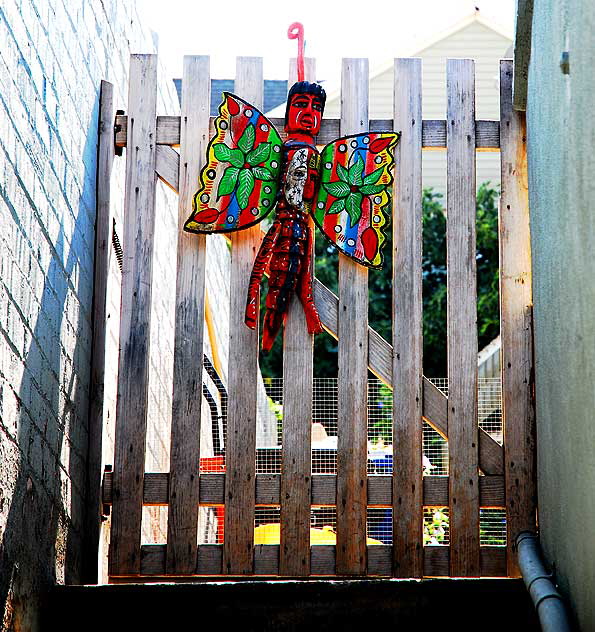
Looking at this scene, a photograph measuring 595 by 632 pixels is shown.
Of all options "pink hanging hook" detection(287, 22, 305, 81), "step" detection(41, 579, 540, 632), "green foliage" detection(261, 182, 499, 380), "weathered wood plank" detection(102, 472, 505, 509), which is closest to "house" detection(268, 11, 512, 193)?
"green foliage" detection(261, 182, 499, 380)

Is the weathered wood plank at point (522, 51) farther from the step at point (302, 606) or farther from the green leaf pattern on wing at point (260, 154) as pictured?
the step at point (302, 606)

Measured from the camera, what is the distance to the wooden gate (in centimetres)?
411

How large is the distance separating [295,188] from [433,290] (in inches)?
331

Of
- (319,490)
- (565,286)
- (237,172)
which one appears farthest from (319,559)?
(565,286)

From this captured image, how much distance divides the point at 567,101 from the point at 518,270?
146 centimetres

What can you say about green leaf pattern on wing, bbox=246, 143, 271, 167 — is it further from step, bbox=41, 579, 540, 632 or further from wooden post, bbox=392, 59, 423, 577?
step, bbox=41, 579, 540, 632

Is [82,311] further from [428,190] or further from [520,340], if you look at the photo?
[428,190]

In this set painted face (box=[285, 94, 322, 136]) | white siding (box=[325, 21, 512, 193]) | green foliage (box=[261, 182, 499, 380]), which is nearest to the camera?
painted face (box=[285, 94, 322, 136])

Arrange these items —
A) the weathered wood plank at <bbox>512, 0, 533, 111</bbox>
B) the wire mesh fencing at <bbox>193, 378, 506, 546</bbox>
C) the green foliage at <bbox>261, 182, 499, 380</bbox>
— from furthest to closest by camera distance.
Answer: the green foliage at <bbox>261, 182, 499, 380</bbox> → the wire mesh fencing at <bbox>193, 378, 506, 546</bbox> → the weathered wood plank at <bbox>512, 0, 533, 111</bbox>

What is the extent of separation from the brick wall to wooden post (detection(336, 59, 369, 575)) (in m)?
0.97

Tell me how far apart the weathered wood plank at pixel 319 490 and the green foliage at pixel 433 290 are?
7.15 meters

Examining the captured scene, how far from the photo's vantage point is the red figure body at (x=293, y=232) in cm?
421

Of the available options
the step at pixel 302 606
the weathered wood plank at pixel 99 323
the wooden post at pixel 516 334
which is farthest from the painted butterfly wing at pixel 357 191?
the step at pixel 302 606

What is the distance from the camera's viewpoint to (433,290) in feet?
41.1
